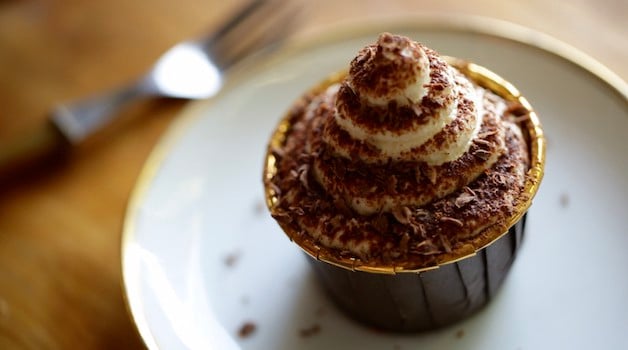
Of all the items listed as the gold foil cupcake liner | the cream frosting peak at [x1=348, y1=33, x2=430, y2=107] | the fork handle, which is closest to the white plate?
the gold foil cupcake liner

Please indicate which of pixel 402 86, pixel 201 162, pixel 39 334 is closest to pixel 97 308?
pixel 39 334

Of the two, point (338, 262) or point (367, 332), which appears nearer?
point (338, 262)

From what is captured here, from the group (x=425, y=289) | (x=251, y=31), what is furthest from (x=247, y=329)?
(x=251, y=31)

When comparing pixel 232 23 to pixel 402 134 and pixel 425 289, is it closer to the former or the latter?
pixel 402 134

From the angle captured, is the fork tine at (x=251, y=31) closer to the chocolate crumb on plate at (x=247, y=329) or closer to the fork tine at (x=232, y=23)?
the fork tine at (x=232, y=23)

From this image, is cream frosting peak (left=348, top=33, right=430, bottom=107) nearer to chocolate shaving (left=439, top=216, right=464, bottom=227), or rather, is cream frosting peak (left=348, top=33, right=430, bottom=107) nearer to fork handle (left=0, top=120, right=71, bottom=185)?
chocolate shaving (left=439, top=216, right=464, bottom=227)

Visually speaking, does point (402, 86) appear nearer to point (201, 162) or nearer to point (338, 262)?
point (338, 262)

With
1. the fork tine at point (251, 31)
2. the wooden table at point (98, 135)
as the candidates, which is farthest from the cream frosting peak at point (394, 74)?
the fork tine at point (251, 31)
